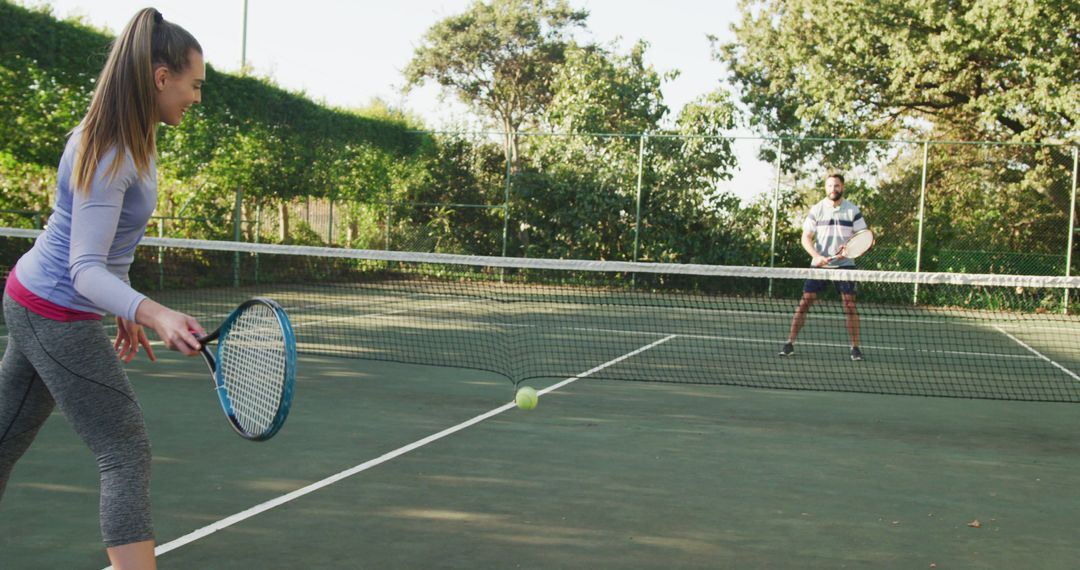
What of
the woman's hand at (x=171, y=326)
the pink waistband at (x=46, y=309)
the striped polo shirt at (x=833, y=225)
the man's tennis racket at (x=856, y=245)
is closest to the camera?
the woman's hand at (x=171, y=326)

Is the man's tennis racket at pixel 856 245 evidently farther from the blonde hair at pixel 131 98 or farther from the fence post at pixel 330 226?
the fence post at pixel 330 226

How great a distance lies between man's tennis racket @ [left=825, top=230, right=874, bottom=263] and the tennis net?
0.87 m

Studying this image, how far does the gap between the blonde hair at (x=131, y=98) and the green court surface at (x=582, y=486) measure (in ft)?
5.06

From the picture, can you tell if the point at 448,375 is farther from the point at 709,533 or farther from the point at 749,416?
the point at 709,533

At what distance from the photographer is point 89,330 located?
222cm

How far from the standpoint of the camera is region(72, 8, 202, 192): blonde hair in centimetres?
206

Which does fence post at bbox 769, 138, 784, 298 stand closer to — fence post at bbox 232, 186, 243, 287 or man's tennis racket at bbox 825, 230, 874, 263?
man's tennis racket at bbox 825, 230, 874, 263

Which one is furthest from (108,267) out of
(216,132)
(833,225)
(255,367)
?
(216,132)

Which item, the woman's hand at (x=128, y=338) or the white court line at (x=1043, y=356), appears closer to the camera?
the woman's hand at (x=128, y=338)

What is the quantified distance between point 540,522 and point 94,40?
36.8 ft

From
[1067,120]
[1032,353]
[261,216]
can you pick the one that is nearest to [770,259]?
[1067,120]

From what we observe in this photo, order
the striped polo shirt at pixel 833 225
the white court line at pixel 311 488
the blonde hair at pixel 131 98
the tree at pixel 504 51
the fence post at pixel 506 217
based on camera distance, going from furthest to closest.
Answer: the tree at pixel 504 51
the fence post at pixel 506 217
the striped polo shirt at pixel 833 225
the white court line at pixel 311 488
the blonde hair at pixel 131 98

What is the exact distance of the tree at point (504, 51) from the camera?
36.3 metres

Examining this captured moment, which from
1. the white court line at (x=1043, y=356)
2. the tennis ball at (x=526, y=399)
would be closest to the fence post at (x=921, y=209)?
the white court line at (x=1043, y=356)
